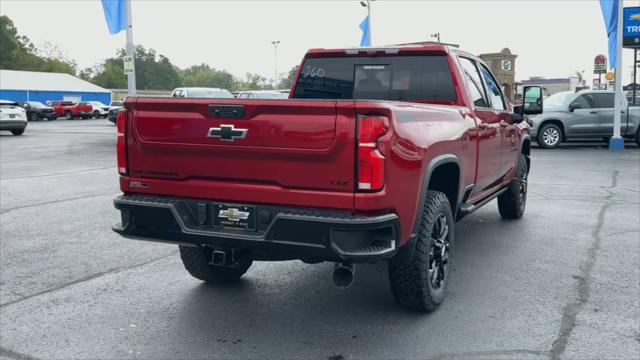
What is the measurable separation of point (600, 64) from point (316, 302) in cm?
2837

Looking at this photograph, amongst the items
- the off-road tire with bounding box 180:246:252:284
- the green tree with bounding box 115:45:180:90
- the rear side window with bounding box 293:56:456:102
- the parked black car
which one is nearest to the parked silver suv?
the rear side window with bounding box 293:56:456:102

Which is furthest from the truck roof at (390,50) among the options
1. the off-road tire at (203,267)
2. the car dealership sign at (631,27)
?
the car dealership sign at (631,27)

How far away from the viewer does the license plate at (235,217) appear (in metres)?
3.78

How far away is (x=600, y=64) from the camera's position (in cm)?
2917

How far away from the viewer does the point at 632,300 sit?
187 inches

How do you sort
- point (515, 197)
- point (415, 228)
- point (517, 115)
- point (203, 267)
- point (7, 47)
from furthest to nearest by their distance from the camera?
point (7, 47)
point (515, 197)
point (517, 115)
point (203, 267)
point (415, 228)

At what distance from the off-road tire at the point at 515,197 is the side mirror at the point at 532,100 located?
0.67m

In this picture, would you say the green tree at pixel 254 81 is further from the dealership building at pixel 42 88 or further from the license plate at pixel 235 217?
the license plate at pixel 235 217

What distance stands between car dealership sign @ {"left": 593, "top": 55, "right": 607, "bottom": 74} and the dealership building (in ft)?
173

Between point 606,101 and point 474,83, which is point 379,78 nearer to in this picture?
point 474,83

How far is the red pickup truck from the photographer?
3.55m

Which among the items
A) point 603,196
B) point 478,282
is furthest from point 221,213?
point 603,196

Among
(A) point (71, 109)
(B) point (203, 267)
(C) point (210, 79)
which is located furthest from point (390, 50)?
(C) point (210, 79)

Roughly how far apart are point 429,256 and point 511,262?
1875 millimetres
